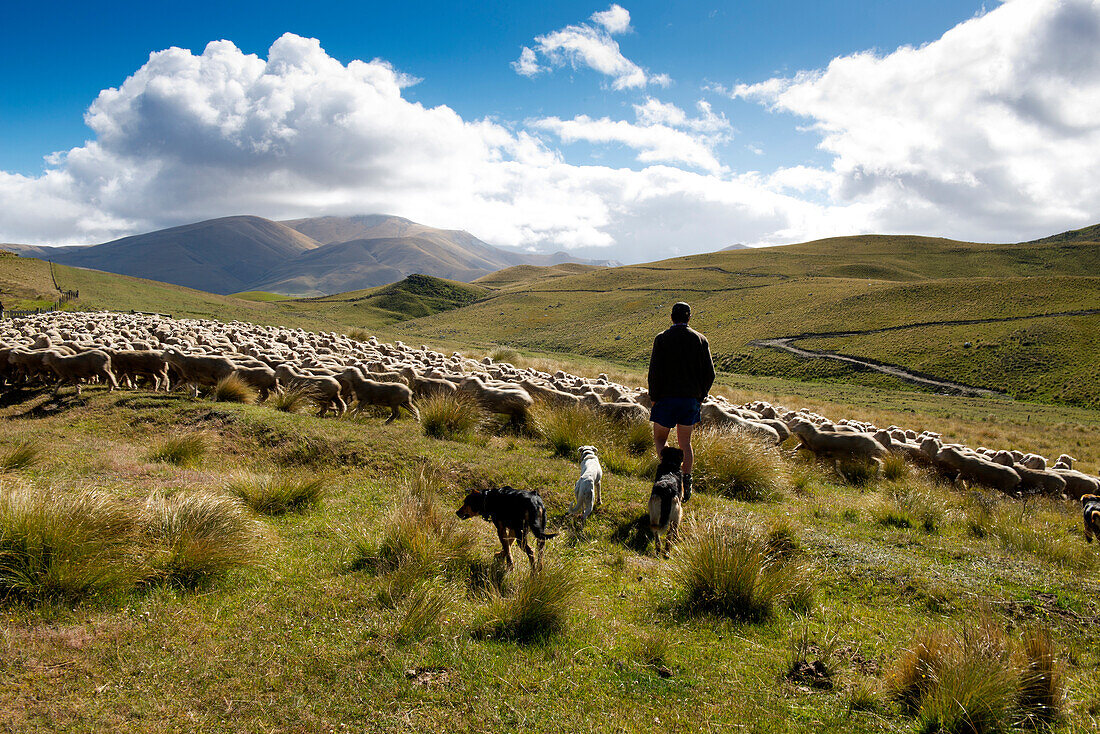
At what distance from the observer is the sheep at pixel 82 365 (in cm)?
1291

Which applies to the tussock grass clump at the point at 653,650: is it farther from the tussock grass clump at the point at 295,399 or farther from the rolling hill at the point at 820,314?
the rolling hill at the point at 820,314

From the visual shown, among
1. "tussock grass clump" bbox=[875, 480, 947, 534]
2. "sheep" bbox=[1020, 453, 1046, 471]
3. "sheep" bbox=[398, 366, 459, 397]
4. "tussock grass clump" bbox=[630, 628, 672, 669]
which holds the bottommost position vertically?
"sheep" bbox=[1020, 453, 1046, 471]

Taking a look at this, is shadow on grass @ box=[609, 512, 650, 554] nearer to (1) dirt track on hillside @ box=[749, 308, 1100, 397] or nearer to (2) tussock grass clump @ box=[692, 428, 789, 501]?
(2) tussock grass clump @ box=[692, 428, 789, 501]

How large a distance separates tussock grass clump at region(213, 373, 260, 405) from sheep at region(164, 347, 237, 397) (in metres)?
0.66

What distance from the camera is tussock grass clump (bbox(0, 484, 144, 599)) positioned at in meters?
4.13

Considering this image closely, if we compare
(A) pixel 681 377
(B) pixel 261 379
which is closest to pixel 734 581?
(A) pixel 681 377

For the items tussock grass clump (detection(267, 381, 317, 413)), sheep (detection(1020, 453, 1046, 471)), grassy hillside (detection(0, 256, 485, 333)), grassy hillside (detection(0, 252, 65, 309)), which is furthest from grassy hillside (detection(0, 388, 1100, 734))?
grassy hillside (detection(0, 252, 65, 309))

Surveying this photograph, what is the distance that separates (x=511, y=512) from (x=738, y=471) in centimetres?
515

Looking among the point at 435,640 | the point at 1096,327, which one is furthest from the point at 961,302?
the point at 435,640

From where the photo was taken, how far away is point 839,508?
28.2 feet

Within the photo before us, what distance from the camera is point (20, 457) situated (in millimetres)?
7285

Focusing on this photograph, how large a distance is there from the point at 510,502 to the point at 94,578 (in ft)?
11.9

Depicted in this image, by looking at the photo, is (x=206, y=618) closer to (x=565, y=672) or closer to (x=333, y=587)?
(x=333, y=587)

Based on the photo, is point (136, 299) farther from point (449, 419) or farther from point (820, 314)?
point (820, 314)
